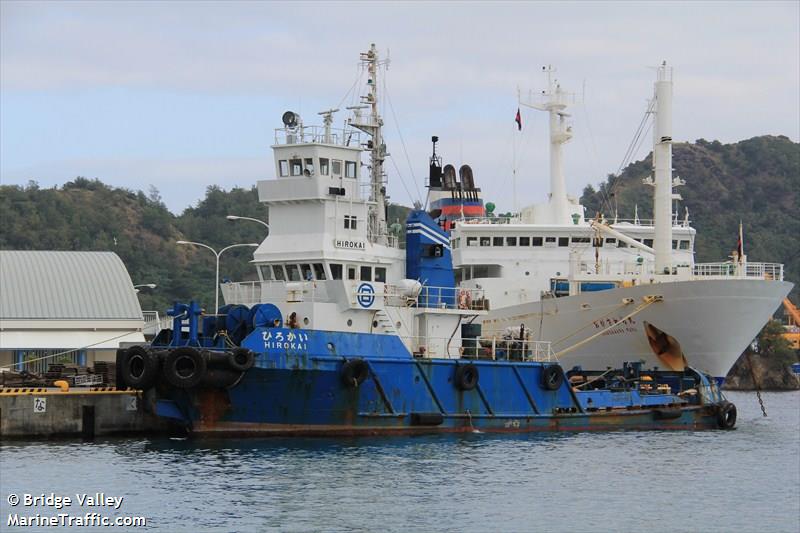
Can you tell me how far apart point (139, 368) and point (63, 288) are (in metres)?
18.0

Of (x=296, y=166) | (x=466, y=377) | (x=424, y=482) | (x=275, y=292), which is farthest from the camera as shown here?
(x=296, y=166)

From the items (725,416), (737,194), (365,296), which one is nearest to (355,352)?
(365,296)

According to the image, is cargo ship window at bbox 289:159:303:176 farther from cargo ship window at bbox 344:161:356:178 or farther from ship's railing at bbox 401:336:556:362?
ship's railing at bbox 401:336:556:362

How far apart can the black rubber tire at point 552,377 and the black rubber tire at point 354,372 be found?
6.16 metres

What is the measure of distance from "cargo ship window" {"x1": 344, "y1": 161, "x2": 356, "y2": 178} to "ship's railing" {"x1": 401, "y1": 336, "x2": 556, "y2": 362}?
5.01 metres

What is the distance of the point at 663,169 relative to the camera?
144ft

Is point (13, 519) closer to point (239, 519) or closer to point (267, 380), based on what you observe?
point (239, 519)

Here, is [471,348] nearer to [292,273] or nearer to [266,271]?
[292,273]

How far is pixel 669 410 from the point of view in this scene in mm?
39094

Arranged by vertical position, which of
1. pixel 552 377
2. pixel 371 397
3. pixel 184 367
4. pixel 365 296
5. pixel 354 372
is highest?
pixel 365 296

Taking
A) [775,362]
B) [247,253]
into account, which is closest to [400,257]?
[775,362]

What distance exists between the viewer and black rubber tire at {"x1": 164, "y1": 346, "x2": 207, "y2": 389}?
1220 inches

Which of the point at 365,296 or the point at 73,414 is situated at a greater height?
the point at 365,296

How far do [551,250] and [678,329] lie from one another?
7.86 m
